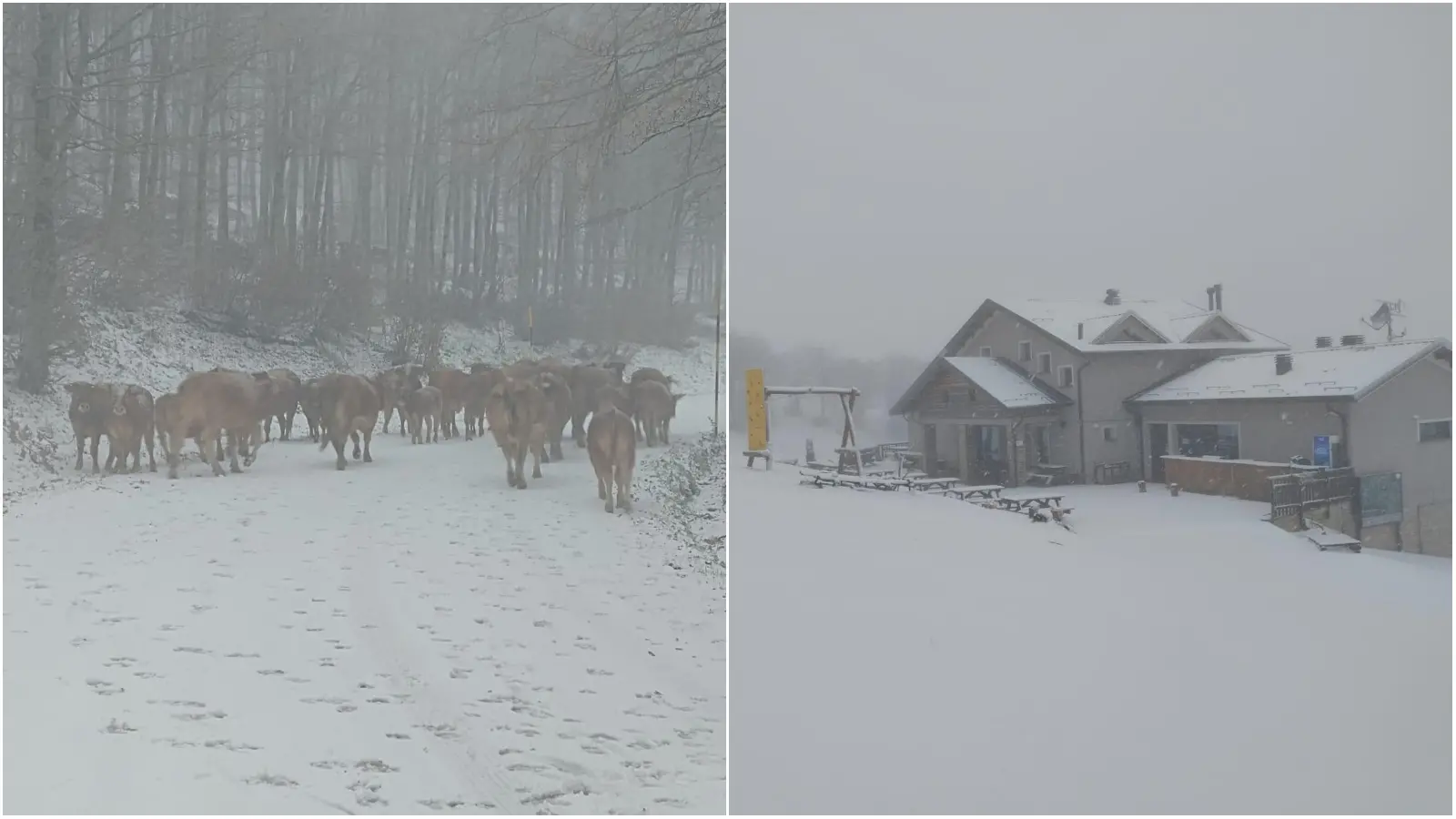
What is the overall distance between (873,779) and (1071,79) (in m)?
1.77

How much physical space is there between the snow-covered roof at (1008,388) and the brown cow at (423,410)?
1.28 meters

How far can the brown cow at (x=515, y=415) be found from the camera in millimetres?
2412

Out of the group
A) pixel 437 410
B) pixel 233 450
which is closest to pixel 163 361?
pixel 233 450

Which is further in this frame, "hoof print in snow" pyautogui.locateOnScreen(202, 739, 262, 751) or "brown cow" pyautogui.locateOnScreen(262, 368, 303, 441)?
"brown cow" pyautogui.locateOnScreen(262, 368, 303, 441)

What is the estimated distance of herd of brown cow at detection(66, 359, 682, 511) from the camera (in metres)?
2.38

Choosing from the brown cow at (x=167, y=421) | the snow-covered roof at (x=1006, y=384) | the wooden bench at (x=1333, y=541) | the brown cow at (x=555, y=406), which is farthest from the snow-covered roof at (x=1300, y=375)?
the brown cow at (x=167, y=421)

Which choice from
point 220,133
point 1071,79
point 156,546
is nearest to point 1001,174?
point 1071,79

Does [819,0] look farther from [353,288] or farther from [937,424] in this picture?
[353,288]

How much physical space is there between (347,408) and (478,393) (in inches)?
12.7

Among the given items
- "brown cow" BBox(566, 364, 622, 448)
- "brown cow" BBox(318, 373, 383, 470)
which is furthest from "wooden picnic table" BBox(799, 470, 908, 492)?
"brown cow" BBox(318, 373, 383, 470)

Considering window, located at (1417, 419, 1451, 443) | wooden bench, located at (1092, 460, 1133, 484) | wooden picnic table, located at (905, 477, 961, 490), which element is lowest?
wooden picnic table, located at (905, 477, 961, 490)

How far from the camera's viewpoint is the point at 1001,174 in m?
2.43

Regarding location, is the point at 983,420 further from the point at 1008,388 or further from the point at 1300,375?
the point at 1300,375

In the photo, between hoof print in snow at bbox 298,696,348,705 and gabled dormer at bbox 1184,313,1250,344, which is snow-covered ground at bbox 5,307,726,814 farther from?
gabled dormer at bbox 1184,313,1250,344
